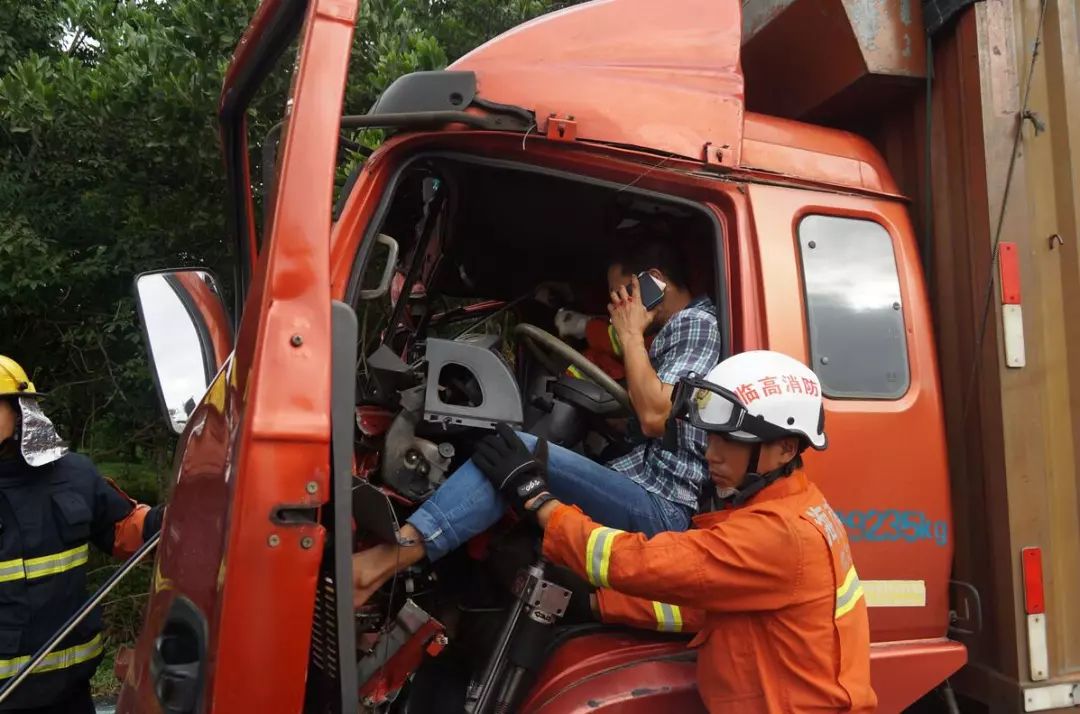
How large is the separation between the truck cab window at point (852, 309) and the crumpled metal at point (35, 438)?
2.49m

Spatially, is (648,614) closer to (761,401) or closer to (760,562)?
(760,562)

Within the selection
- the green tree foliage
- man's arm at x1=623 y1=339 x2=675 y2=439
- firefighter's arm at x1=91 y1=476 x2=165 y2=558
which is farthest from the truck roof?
the green tree foliage

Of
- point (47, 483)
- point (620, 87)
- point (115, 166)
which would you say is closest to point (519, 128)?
point (620, 87)

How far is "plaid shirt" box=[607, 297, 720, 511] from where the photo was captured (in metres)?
2.16

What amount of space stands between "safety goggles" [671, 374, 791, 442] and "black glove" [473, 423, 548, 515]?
0.40 meters

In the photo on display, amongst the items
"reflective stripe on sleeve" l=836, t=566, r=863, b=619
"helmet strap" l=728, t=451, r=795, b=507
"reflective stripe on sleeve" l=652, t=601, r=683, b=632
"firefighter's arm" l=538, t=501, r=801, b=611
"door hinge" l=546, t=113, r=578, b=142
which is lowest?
"reflective stripe on sleeve" l=652, t=601, r=683, b=632

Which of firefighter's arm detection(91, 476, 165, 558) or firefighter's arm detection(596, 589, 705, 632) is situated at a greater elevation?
firefighter's arm detection(91, 476, 165, 558)

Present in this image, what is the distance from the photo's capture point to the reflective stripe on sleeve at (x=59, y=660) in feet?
8.28

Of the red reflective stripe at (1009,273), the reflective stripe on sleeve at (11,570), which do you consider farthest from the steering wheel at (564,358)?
the reflective stripe on sleeve at (11,570)

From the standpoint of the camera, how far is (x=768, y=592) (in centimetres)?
168

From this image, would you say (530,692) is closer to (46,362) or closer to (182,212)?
(182,212)

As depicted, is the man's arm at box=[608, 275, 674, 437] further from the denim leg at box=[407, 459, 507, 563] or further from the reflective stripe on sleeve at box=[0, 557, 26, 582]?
the reflective stripe on sleeve at box=[0, 557, 26, 582]

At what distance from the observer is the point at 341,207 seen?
79.0 inches

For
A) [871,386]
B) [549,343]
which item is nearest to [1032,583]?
[871,386]
